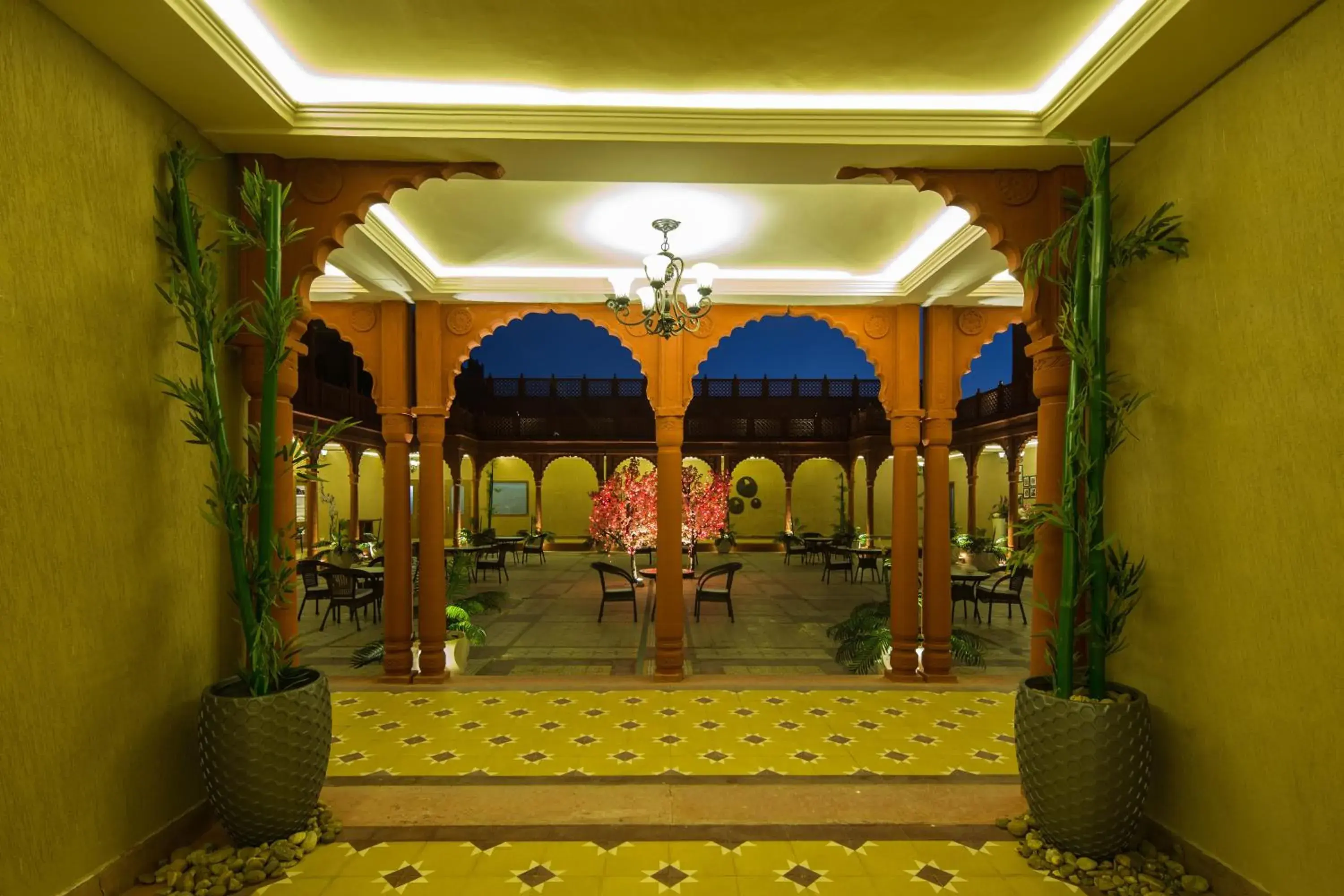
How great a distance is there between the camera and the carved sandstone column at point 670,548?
5328mm

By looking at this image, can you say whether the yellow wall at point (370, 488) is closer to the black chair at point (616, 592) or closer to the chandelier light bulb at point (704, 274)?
the black chair at point (616, 592)

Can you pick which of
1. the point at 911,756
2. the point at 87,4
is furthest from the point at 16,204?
the point at 911,756

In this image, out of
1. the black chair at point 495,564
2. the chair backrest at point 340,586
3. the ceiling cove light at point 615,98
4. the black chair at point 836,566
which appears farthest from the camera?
the black chair at point 495,564

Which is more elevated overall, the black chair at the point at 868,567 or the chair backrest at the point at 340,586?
the chair backrest at the point at 340,586

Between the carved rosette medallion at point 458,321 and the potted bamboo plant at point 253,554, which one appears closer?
the potted bamboo plant at point 253,554

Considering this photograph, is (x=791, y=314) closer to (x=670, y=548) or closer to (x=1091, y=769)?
(x=670, y=548)

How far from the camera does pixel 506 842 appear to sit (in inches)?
111

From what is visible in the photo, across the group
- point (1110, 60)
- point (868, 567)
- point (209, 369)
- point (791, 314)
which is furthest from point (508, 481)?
point (1110, 60)

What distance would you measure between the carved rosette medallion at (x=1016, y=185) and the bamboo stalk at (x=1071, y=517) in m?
0.61

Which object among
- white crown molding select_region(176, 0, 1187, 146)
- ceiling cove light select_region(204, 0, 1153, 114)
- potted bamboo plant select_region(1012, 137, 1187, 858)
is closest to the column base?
white crown molding select_region(176, 0, 1187, 146)

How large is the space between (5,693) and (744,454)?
17778 millimetres

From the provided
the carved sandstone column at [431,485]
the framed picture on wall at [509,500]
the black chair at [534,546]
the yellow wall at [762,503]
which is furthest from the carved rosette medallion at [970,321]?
the framed picture on wall at [509,500]

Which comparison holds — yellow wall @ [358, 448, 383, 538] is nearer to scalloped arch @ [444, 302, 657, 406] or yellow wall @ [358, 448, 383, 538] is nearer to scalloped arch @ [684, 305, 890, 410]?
scalloped arch @ [444, 302, 657, 406]

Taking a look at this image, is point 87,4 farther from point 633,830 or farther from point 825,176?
point 633,830
